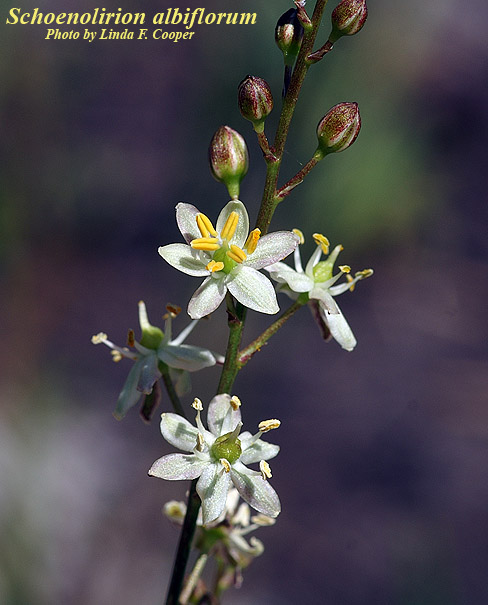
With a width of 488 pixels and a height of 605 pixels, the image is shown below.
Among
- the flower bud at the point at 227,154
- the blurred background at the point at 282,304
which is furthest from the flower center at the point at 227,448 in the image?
the blurred background at the point at 282,304

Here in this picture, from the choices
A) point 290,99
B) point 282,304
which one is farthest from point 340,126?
point 282,304

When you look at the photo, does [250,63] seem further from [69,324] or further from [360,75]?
[69,324]

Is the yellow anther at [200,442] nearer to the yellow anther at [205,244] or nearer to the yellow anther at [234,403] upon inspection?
the yellow anther at [234,403]

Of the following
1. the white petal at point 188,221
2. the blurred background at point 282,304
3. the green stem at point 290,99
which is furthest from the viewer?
the blurred background at point 282,304

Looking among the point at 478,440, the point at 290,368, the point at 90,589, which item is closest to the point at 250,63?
the point at 290,368

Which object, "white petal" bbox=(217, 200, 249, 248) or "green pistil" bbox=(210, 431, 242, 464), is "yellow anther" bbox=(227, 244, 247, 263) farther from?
"green pistil" bbox=(210, 431, 242, 464)

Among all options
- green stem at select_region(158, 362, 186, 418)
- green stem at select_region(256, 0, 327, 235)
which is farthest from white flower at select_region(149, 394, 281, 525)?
green stem at select_region(256, 0, 327, 235)
